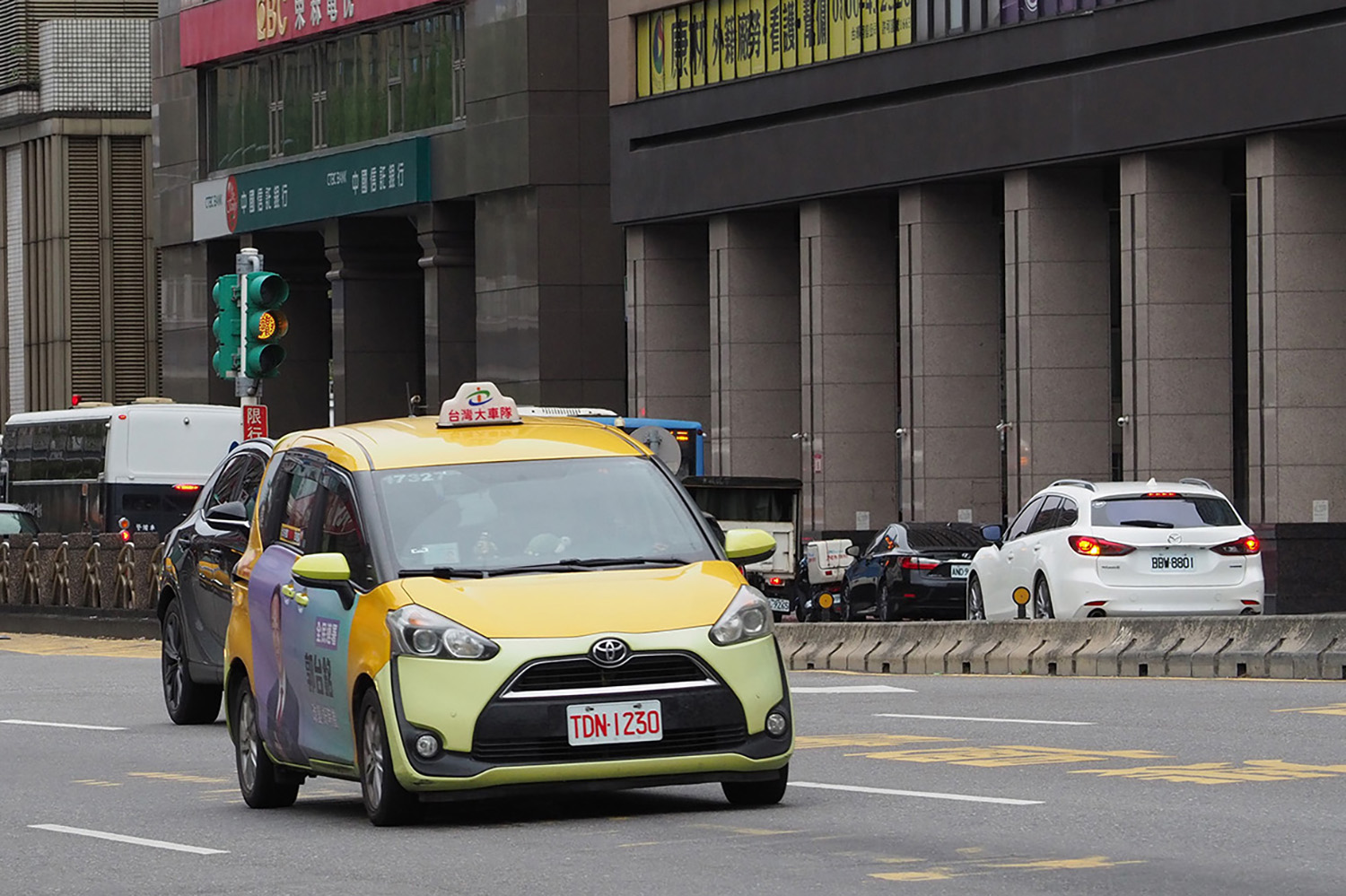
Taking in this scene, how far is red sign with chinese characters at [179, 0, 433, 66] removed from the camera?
2623 inches

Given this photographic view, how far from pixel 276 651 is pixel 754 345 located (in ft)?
145

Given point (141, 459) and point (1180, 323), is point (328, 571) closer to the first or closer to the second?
→ point (1180, 323)

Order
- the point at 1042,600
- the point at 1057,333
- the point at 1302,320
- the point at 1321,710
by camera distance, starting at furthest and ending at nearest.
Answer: the point at 1057,333 → the point at 1302,320 → the point at 1042,600 → the point at 1321,710

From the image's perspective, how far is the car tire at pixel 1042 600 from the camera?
2670 centimetres

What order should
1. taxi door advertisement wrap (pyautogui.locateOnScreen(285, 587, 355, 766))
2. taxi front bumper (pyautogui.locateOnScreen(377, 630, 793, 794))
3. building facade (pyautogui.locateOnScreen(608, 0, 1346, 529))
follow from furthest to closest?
building facade (pyautogui.locateOnScreen(608, 0, 1346, 529))
taxi door advertisement wrap (pyautogui.locateOnScreen(285, 587, 355, 766))
taxi front bumper (pyautogui.locateOnScreen(377, 630, 793, 794))

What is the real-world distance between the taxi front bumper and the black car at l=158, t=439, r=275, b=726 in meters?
7.43

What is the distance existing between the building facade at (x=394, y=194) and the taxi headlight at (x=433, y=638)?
160 ft

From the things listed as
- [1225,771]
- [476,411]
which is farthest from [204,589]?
[1225,771]

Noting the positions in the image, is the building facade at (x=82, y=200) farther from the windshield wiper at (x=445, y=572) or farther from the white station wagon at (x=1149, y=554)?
the windshield wiper at (x=445, y=572)

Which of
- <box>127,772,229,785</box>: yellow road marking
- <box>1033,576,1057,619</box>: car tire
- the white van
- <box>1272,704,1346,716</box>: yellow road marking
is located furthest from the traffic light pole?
the white van

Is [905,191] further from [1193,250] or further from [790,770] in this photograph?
[790,770]

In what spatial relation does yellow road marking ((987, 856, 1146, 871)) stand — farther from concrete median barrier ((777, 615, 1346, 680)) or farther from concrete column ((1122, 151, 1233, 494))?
concrete column ((1122, 151, 1233, 494))

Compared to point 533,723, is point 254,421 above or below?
above

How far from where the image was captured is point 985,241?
5194 centimetres
